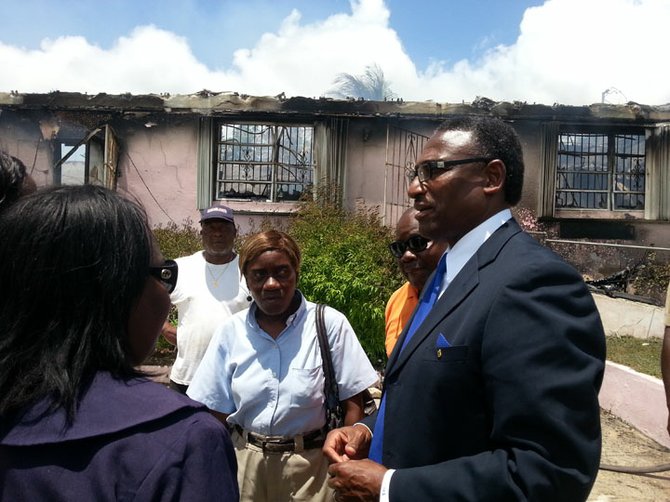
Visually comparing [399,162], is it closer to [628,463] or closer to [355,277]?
[355,277]

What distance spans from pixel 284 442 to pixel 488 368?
1.40 m

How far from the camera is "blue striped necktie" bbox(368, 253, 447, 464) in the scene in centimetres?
Answer: 180

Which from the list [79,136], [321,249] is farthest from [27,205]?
[79,136]

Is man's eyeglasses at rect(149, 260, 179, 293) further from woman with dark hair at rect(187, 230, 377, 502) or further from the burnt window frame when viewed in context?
the burnt window frame

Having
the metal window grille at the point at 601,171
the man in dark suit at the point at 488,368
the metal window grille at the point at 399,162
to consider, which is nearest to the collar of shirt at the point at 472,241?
the man in dark suit at the point at 488,368

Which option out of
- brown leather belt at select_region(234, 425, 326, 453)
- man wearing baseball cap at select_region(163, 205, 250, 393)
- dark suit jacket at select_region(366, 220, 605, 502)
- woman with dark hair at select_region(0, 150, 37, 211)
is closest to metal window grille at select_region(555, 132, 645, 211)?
man wearing baseball cap at select_region(163, 205, 250, 393)

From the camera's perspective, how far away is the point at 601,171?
11117 millimetres

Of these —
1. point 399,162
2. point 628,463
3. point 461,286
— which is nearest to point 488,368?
point 461,286

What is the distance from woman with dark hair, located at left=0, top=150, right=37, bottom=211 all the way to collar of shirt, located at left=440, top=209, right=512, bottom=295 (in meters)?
1.28

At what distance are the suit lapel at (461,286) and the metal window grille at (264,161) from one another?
9138mm

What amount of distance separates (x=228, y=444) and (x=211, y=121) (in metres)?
10.0

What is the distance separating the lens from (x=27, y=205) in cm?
112

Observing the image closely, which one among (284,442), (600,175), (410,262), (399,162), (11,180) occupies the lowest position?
(284,442)

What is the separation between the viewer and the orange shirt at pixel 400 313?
3.22 m
